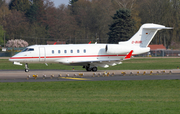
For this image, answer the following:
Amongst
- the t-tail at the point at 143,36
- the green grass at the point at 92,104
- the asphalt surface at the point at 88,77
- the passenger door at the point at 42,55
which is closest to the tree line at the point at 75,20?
the t-tail at the point at 143,36

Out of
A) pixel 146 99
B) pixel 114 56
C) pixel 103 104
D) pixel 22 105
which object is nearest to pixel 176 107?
pixel 146 99

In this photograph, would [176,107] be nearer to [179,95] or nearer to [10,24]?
[179,95]

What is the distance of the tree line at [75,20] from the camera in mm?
106950

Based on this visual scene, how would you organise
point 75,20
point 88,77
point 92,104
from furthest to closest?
point 75,20, point 88,77, point 92,104

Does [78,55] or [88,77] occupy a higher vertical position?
[78,55]

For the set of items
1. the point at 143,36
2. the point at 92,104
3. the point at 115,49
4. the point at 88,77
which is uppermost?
the point at 143,36

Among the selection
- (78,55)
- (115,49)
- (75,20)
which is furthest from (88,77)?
(75,20)

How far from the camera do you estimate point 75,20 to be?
128 metres

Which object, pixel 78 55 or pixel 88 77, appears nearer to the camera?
pixel 88 77

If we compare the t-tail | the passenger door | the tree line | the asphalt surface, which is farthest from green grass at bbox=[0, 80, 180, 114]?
the tree line

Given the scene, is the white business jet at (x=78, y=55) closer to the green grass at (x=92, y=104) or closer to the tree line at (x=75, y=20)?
the green grass at (x=92, y=104)

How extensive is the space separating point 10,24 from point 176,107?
114 meters

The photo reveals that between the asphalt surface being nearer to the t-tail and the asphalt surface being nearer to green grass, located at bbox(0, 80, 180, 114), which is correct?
the t-tail

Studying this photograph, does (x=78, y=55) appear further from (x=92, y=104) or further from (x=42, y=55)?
(x=92, y=104)
